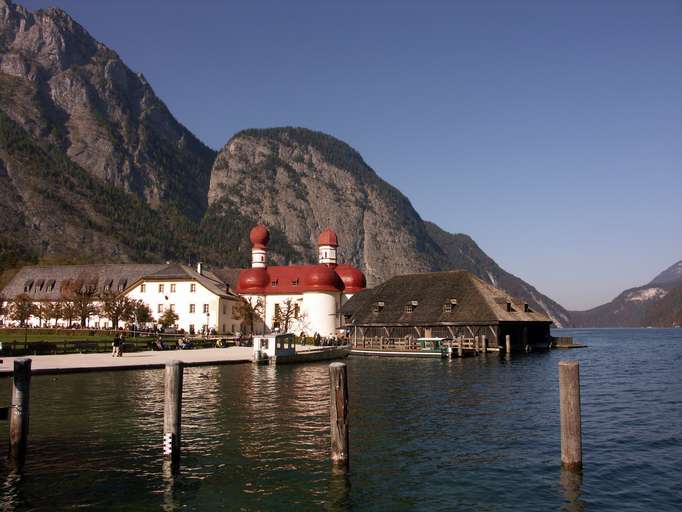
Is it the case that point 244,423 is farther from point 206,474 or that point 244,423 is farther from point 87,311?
point 87,311

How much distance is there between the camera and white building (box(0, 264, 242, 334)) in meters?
106

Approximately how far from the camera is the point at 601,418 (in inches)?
1144

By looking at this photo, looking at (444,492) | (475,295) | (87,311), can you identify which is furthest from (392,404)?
(87,311)

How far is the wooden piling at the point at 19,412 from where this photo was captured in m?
19.7

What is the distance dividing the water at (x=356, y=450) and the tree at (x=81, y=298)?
194ft

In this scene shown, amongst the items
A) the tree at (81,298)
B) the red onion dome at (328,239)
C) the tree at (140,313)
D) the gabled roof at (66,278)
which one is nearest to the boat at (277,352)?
the tree at (140,313)

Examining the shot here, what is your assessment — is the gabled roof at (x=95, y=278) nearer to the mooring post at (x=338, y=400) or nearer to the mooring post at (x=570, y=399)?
the mooring post at (x=338, y=400)

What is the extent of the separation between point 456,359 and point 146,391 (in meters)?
37.3

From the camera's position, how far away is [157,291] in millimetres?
108562

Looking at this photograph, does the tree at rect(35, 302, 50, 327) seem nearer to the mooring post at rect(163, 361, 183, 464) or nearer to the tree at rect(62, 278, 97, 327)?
the tree at rect(62, 278, 97, 327)

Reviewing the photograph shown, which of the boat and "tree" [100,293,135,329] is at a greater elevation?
"tree" [100,293,135,329]

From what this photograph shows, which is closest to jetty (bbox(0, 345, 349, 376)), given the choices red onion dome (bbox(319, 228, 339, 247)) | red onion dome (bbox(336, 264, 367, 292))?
red onion dome (bbox(336, 264, 367, 292))

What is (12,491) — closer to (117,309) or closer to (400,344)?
(400,344)

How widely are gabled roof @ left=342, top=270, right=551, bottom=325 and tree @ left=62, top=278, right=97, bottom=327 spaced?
39882 mm
